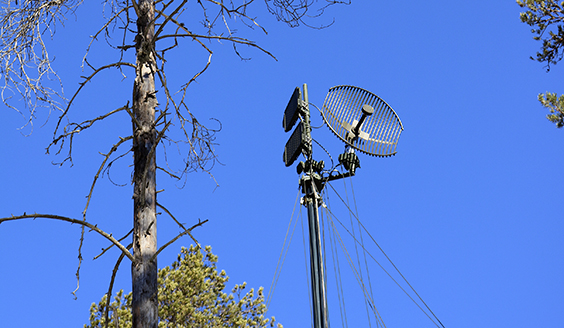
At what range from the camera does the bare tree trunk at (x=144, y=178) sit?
324cm

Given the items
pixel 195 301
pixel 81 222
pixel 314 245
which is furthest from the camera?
pixel 195 301

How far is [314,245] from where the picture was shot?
5.80 m

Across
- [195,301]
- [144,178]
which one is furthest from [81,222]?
[195,301]

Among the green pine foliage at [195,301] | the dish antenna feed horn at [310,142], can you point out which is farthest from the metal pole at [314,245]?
the green pine foliage at [195,301]

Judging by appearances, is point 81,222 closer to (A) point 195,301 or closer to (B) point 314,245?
(B) point 314,245

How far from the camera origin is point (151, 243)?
11.1 feet

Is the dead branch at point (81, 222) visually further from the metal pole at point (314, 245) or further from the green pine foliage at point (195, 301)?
the green pine foliage at point (195, 301)

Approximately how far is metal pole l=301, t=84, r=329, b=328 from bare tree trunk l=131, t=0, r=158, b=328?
245cm

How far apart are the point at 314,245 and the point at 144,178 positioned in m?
2.69

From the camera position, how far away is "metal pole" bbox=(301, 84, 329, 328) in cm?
547

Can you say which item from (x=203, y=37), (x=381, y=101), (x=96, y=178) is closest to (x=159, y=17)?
(x=203, y=37)

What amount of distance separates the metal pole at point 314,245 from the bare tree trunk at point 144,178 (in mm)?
2450

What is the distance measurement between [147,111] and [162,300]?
7325 mm

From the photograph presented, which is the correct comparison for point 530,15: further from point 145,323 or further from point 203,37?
point 145,323
